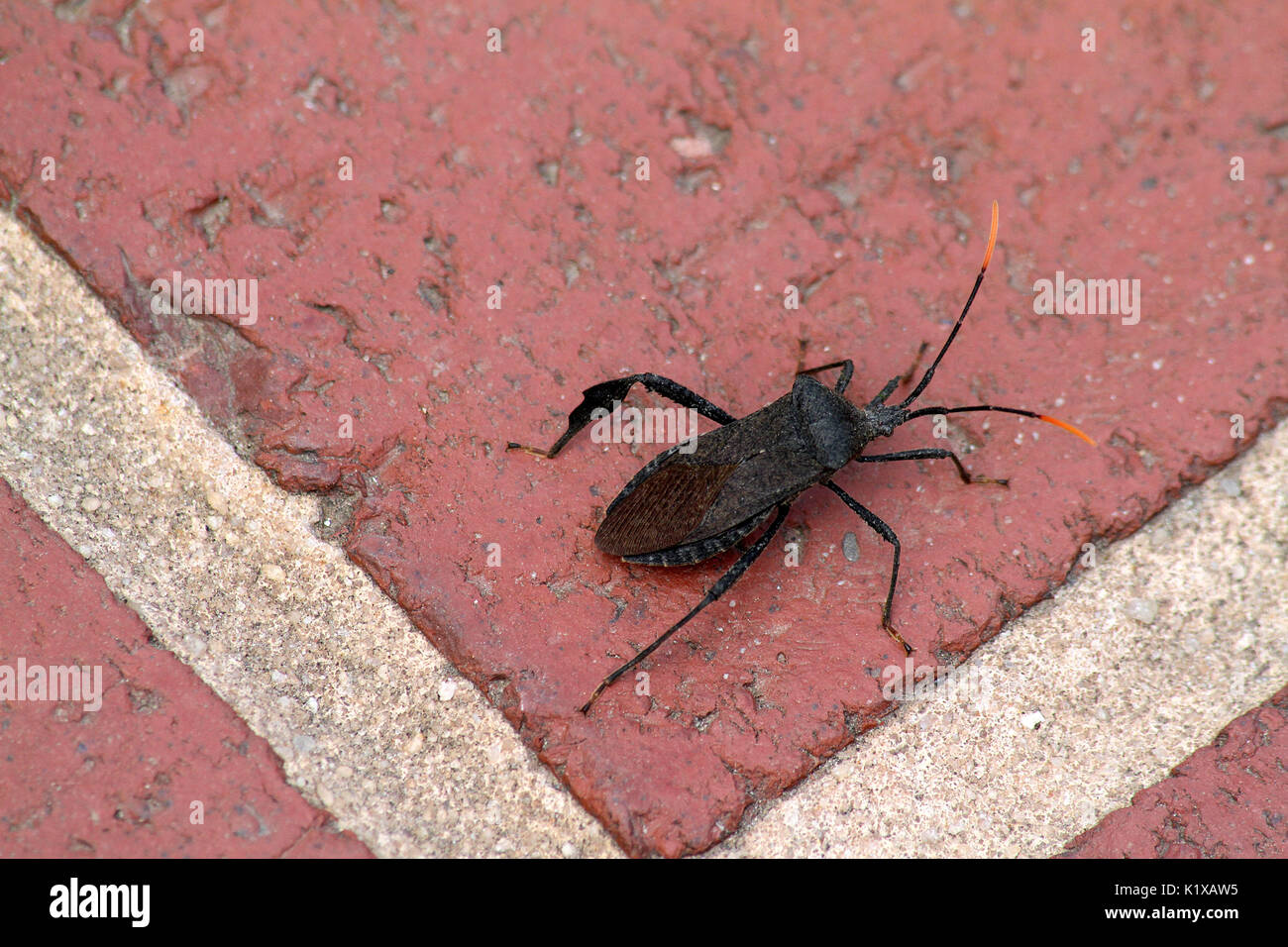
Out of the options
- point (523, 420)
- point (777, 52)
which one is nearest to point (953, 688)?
point (523, 420)

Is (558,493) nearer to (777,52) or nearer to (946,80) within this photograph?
(777,52)

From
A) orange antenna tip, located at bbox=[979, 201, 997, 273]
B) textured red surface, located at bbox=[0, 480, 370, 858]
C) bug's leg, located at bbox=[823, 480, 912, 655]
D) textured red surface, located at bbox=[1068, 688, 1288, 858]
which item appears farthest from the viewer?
orange antenna tip, located at bbox=[979, 201, 997, 273]

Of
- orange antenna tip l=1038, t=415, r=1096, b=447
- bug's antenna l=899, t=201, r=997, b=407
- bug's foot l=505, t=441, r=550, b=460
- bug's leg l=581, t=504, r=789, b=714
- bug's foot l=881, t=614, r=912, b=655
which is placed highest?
bug's antenna l=899, t=201, r=997, b=407

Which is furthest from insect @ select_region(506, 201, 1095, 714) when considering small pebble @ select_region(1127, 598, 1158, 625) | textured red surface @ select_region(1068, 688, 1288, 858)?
textured red surface @ select_region(1068, 688, 1288, 858)

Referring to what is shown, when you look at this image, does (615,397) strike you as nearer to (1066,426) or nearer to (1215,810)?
(1066,426)

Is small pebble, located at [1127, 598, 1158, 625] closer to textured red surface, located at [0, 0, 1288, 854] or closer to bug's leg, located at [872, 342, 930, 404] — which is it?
textured red surface, located at [0, 0, 1288, 854]

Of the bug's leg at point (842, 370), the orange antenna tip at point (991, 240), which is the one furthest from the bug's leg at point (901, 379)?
the orange antenna tip at point (991, 240)

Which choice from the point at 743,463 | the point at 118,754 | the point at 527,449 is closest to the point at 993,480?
the point at 743,463
